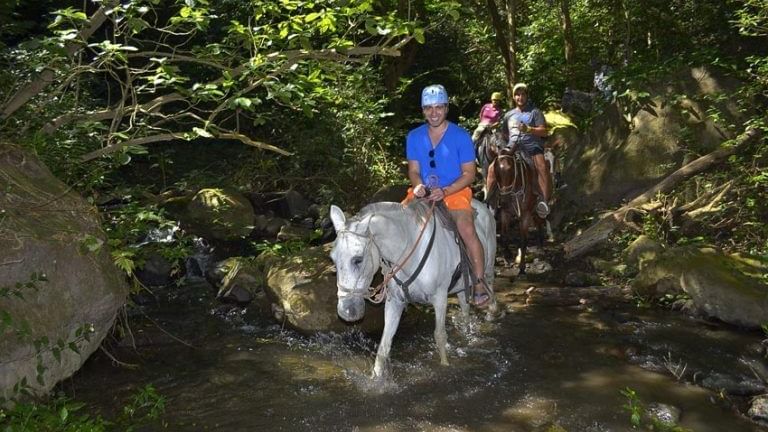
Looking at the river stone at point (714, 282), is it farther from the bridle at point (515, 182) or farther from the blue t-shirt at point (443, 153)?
the blue t-shirt at point (443, 153)

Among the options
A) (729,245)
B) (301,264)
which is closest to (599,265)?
(729,245)

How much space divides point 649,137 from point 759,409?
8701 mm

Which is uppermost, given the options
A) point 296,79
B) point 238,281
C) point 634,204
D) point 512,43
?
point 512,43

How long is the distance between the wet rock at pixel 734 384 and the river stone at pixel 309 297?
3.74 metres

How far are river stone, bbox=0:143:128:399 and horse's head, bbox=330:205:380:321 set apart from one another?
2383mm

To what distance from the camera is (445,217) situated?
5812mm

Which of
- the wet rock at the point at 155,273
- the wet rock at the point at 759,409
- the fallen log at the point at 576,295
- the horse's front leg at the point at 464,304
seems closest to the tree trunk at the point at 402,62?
the wet rock at the point at 155,273

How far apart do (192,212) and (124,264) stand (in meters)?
6.47

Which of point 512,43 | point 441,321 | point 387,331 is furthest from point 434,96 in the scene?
point 512,43

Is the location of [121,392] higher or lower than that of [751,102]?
lower

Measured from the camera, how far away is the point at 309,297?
281 inches

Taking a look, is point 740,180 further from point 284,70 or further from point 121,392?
point 121,392

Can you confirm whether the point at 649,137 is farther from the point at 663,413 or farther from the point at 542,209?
the point at 663,413

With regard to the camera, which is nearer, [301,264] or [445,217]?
[445,217]
